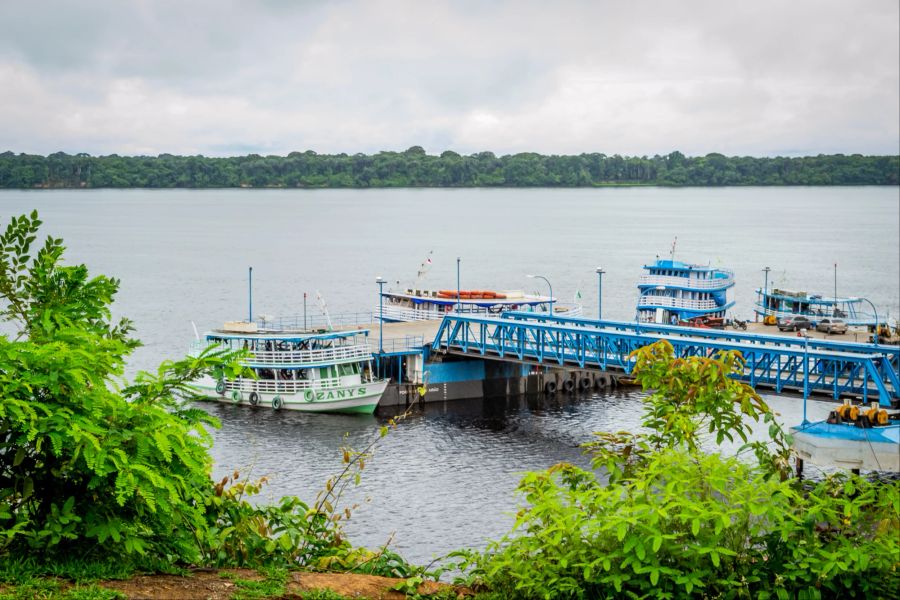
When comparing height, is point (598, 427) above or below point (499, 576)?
below

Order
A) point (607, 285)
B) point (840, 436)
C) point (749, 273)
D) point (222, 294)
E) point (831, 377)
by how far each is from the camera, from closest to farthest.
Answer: point (840, 436), point (831, 377), point (222, 294), point (607, 285), point (749, 273)

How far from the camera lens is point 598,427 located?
60.8 metres

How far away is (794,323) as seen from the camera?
263 feet

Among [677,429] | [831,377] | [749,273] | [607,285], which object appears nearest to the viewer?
[677,429]

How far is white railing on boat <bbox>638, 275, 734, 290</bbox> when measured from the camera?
306 ft

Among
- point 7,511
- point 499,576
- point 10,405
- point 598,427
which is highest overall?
point 10,405

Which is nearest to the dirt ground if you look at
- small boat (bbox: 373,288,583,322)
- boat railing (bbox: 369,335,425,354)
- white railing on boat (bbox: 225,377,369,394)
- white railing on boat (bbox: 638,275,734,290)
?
white railing on boat (bbox: 225,377,369,394)

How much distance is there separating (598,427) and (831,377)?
12.4 m

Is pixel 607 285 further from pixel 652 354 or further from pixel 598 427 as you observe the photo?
pixel 652 354

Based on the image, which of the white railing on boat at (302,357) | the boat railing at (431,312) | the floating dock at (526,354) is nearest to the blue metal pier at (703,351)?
the floating dock at (526,354)

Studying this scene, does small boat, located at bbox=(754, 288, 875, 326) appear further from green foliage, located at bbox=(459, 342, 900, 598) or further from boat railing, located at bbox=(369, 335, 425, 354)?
green foliage, located at bbox=(459, 342, 900, 598)

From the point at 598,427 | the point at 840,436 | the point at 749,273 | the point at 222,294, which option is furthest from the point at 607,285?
the point at 840,436

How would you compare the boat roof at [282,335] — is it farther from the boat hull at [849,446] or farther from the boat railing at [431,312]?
the boat hull at [849,446]

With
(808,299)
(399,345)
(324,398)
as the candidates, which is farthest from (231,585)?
(808,299)
